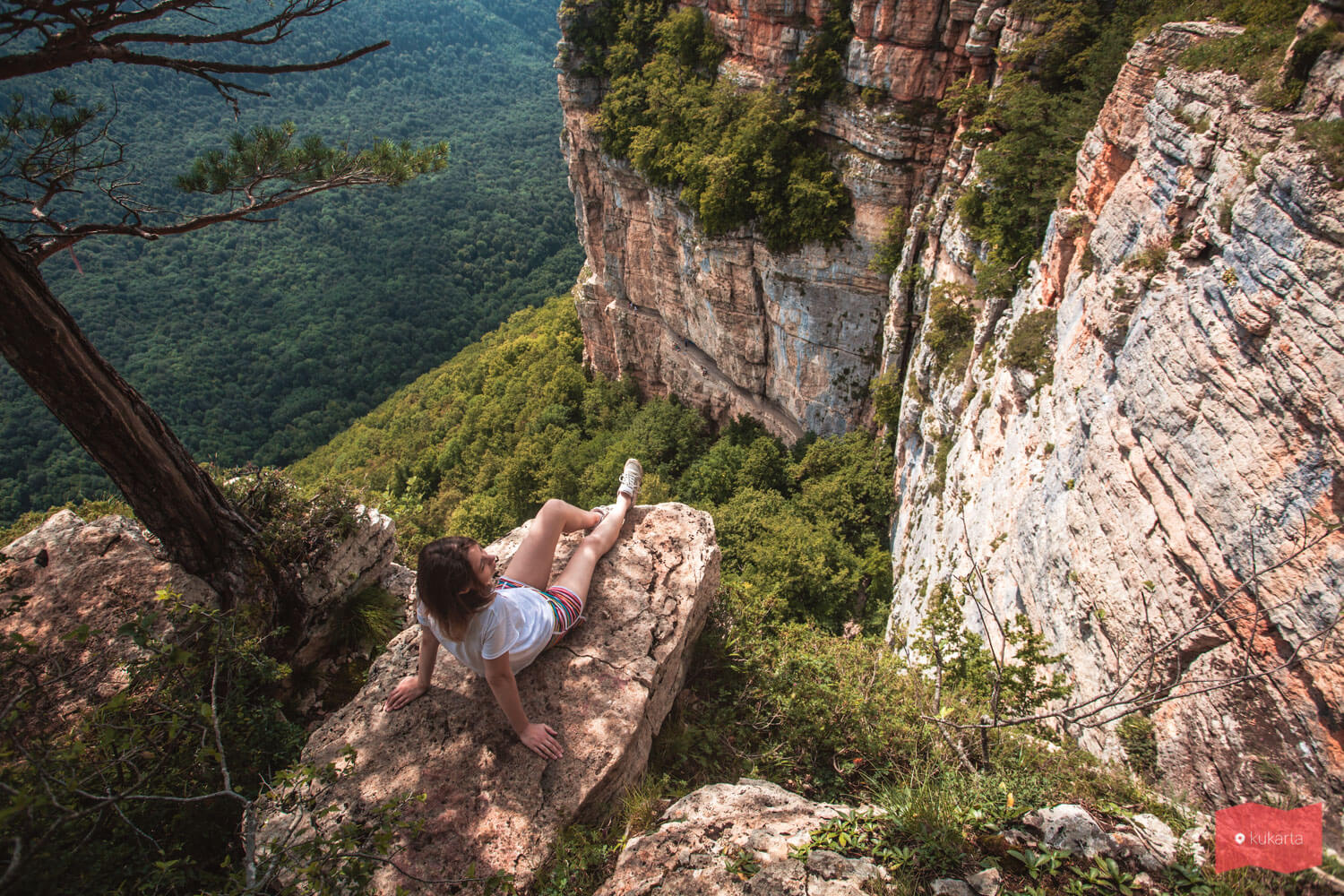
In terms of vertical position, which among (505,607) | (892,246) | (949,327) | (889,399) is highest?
(505,607)

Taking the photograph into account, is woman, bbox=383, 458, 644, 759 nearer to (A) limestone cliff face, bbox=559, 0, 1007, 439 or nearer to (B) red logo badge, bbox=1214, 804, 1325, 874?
(B) red logo badge, bbox=1214, 804, 1325, 874

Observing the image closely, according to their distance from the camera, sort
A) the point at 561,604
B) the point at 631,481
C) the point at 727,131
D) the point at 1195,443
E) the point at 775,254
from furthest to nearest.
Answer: the point at 775,254
the point at 727,131
the point at 631,481
the point at 1195,443
the point at 561,604

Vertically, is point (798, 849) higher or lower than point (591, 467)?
higher

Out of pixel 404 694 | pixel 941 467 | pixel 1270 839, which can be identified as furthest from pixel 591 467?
pixel 1270 839

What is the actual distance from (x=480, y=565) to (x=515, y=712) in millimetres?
1012

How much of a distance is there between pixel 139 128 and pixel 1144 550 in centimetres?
6865

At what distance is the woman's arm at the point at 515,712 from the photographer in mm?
3719

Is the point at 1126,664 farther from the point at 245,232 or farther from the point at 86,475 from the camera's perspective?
the point at 245,232

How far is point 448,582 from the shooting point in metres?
3.45

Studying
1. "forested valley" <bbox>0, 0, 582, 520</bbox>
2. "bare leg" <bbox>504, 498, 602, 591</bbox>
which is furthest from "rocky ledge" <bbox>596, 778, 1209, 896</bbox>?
"forested valley" <bbox>0, 0, 582, 520</bbox>

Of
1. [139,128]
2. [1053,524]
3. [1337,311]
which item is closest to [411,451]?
[1053,524]

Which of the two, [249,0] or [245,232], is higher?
[249,0]

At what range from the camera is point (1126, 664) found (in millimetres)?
5273

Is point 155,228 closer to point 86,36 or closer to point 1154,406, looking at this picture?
point 86,36
